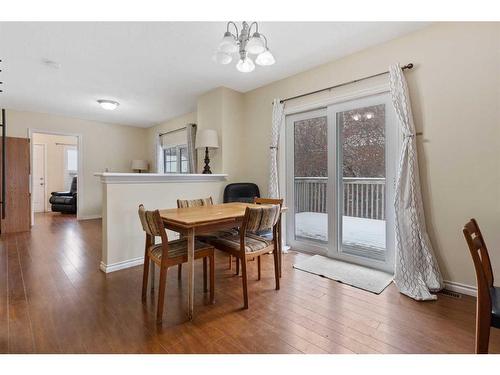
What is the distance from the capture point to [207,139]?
11.9ft

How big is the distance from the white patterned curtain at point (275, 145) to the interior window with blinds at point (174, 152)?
8.09ft

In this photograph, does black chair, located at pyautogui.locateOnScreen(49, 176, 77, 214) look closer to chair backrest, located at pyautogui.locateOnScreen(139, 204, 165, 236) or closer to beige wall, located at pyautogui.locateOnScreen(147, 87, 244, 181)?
beige wall, located at pyautogui.locateOnScreen(147, 87, 244, 181)

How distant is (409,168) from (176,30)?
2.50m

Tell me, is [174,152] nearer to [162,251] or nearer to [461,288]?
[162,251]

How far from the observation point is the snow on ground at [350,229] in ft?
9.10

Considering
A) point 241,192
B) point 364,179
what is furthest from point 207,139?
point 364,179

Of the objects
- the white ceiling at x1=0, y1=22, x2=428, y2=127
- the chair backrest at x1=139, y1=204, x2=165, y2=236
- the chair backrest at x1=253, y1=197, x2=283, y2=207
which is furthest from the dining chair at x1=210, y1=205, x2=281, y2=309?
the white ceiling at x1=0, y1=22, x2=428, y2=127

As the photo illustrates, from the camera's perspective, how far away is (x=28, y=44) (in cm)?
250

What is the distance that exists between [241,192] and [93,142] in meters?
4.43

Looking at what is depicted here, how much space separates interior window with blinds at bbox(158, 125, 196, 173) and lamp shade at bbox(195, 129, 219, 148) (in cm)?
168

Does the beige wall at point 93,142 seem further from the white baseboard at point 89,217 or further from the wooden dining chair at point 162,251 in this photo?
the wooden dining chair at point 162,251

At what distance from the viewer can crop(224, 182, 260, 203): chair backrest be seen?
356cm

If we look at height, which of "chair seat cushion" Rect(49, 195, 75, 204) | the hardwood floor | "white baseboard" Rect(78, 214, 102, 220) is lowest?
the hardwood floor
